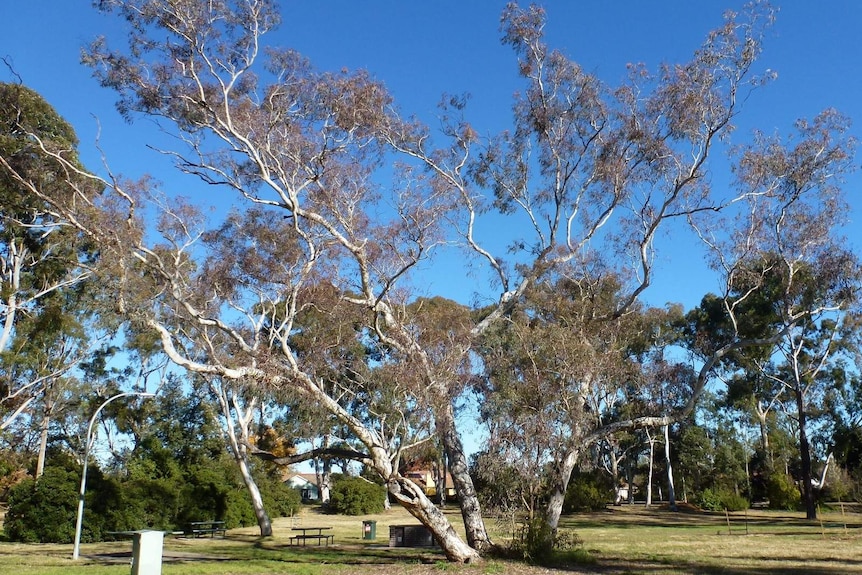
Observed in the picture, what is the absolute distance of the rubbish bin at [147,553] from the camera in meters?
9.12

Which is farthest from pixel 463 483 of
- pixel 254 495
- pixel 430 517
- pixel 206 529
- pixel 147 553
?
pixel 206 529

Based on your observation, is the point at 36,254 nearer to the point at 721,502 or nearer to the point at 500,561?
the point at 500,561

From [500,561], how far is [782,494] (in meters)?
30.0

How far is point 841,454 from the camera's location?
32594 millimetres

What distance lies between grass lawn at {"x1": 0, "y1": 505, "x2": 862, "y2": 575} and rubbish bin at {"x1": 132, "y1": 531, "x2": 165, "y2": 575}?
257 cm

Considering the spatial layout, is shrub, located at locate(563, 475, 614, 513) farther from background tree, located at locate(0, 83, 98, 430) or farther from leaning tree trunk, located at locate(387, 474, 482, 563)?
background tree, located at locate(0, 83, 98, 430)

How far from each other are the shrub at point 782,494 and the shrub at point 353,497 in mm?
21037

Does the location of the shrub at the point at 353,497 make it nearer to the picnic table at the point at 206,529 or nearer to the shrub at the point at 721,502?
the picnic table at the point at 206,529

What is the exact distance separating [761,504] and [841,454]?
12.8m

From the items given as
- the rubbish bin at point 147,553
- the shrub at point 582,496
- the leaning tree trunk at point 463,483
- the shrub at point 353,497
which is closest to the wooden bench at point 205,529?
the leaning tree trunk at point 463,483

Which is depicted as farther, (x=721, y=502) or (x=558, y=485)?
(x=721, y=502)

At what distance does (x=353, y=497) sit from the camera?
35.9m

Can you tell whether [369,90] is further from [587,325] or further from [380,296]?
[587,325]

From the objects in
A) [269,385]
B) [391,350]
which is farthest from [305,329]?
[269,385]
